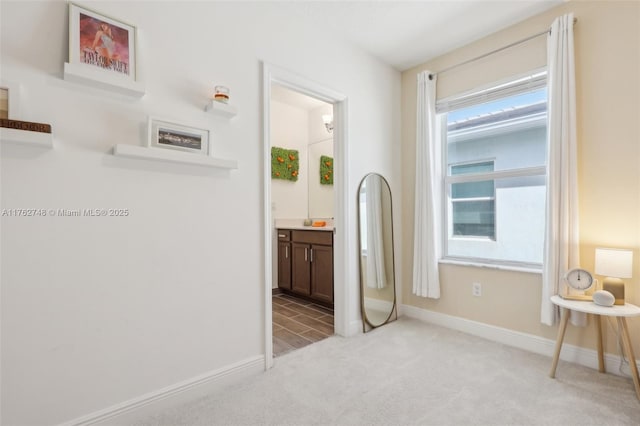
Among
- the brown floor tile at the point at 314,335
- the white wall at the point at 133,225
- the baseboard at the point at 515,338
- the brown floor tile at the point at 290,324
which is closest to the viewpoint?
the white wall at the point at 133,225

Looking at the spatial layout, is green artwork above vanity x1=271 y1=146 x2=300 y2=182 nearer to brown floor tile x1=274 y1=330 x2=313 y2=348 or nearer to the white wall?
the white wall

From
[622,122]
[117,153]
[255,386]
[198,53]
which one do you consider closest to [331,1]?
[198,53]

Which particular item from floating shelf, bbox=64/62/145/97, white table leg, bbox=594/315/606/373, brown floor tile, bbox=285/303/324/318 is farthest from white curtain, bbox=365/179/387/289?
floating shelf, bbox=64/62/145/97

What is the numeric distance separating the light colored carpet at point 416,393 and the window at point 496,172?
2.99 feet

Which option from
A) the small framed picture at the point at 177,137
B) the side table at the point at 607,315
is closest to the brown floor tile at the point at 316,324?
the side table at the point at 607,315

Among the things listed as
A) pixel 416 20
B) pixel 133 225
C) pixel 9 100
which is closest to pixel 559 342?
pixel 416 20

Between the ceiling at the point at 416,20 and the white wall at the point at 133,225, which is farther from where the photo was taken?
the ceiling at the point at 416,20

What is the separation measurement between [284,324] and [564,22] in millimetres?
3376

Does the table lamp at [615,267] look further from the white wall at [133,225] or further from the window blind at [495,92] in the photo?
the white wall at [133,225]

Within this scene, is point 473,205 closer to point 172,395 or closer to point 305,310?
point 305,310

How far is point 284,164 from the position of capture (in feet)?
14.8

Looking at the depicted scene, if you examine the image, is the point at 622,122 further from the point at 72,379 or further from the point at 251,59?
the point at 72,379

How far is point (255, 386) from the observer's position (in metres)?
1.99

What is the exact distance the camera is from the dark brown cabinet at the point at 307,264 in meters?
3.58
